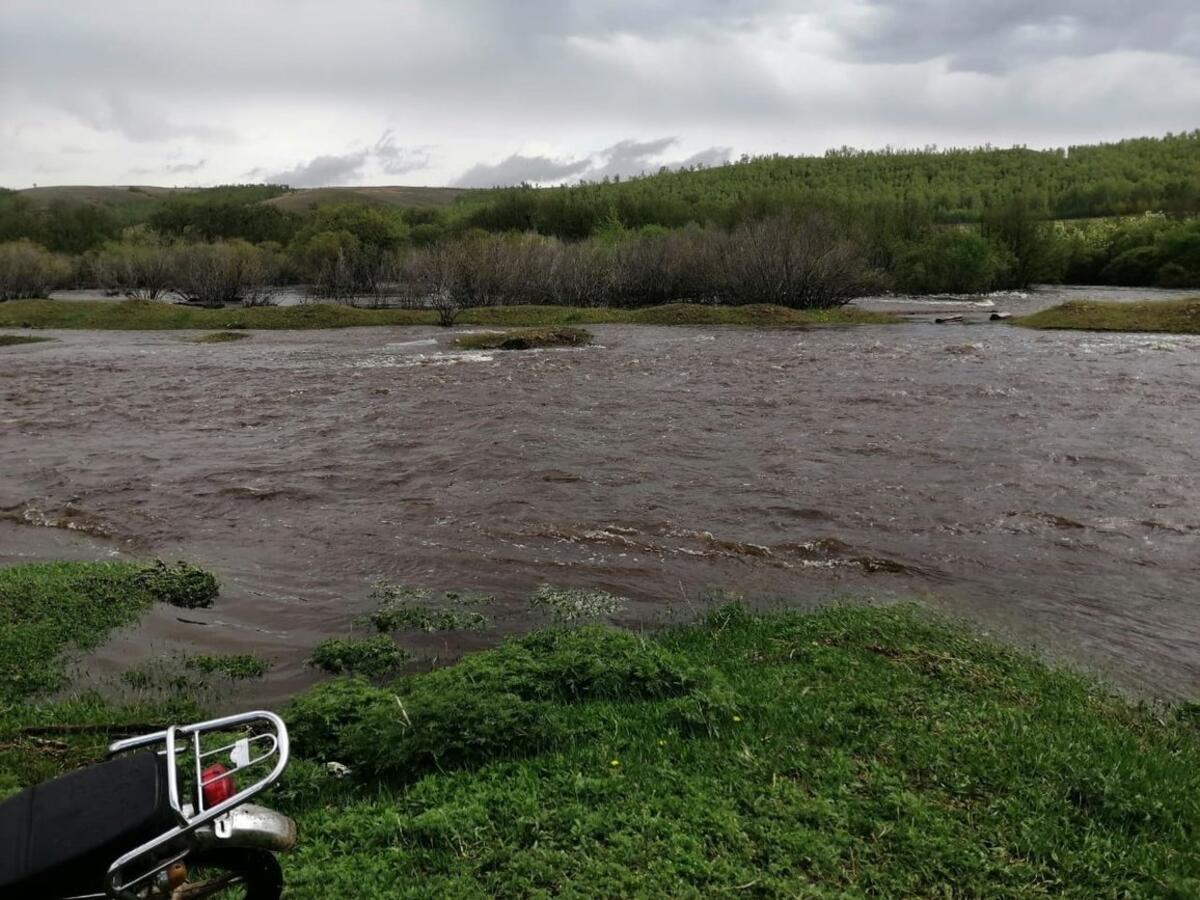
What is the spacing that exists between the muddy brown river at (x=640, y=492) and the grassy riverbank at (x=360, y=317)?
52.4 feet

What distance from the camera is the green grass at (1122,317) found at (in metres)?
36.2

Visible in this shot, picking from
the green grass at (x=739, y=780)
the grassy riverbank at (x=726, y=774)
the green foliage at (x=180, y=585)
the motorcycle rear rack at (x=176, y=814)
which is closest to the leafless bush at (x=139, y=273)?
the green foliage at (x=180, y=585)

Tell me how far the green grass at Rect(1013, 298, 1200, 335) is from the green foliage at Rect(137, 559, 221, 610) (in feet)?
130

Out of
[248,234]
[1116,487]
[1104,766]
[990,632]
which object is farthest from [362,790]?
[248,234]

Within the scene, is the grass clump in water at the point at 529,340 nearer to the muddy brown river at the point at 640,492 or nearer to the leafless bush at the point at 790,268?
the muddy brown river at the point at 640,492

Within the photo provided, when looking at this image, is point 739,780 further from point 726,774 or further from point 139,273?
point 139,273

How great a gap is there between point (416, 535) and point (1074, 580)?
9063 millimetres

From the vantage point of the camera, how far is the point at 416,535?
11984mm

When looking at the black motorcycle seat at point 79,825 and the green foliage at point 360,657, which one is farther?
the green foliage at point 360,657

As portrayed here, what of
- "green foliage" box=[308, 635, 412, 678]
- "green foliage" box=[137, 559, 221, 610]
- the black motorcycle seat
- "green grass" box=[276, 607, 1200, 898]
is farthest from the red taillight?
"green foliage" box=[137, 559, 221, 610]

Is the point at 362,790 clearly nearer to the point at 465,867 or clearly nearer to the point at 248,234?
the point at 465,867

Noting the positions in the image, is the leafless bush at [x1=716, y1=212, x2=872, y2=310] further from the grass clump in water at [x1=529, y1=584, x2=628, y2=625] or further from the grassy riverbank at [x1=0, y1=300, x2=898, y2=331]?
the grass clump in water at [x1=529, y1=584, x2=628, y2=625]

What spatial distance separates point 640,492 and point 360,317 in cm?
3747

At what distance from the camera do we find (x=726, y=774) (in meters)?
5.18
